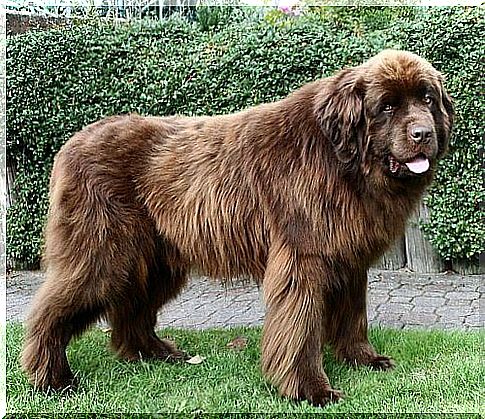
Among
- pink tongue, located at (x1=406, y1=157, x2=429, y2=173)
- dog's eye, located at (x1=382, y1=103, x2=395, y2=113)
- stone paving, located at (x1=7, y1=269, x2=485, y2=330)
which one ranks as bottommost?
stone paving, located at (x1=7, y1=269, x2=485, y2=330)

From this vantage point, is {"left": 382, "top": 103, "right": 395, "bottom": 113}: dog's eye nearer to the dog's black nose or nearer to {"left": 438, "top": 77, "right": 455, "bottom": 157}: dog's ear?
the dog's black nose

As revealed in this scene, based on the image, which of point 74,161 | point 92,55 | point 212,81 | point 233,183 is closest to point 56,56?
point 92,55

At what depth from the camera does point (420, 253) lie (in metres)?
7.30

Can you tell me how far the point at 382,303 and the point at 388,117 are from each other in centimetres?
317

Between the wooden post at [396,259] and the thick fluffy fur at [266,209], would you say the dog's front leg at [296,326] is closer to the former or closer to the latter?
the thick fluffy fur at [266,209]

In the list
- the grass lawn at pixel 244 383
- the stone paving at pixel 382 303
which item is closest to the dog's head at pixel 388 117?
the grass lawn at pixel 244 383

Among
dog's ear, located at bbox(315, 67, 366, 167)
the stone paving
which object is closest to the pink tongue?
dog's ear, located at bbox(315, 67, 366, 167)

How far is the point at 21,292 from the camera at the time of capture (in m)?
7.16

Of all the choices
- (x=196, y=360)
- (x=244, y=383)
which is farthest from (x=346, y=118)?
(x=196, y=360)

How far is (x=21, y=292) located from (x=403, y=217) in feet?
15.6

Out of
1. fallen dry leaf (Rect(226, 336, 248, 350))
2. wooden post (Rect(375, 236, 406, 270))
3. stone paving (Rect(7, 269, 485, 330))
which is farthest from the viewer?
wooden post (Rect(375, 236, 406, 270))

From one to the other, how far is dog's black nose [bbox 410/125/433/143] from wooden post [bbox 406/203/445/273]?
388 cm

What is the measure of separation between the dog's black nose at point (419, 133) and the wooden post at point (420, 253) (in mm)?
3877

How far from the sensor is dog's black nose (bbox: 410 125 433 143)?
343cm
